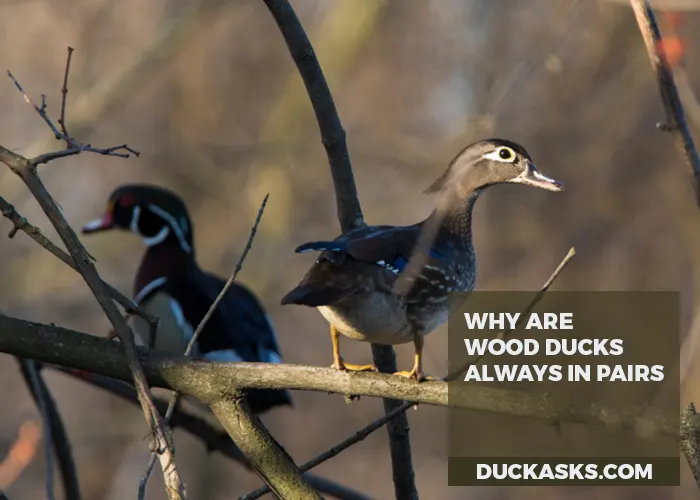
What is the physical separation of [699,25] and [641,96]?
985 mm

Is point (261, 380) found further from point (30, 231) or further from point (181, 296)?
point (181, 296)

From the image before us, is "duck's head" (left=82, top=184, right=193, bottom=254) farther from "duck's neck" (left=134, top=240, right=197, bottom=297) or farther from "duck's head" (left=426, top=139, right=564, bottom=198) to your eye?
"duck's head" (left=426, top=139, right=564, bottom=198)

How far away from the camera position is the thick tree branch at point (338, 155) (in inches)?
95.1

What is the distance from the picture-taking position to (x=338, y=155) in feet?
8.30

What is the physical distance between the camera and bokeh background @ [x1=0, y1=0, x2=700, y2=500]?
709 centimetres

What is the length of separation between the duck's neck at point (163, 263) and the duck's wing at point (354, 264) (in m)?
2.63

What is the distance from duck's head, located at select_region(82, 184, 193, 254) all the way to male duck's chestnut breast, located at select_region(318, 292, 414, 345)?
286 cm

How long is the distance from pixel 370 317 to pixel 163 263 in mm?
2877

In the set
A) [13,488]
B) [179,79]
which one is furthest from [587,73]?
[13,488]

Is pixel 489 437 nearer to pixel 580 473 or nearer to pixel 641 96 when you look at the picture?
pixel 580 473

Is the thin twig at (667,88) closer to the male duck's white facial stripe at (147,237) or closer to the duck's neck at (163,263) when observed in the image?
the duck's neck at (163,263)

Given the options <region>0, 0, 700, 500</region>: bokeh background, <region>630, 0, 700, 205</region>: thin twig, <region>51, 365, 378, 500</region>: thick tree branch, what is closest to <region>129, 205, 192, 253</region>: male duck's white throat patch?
<region>0, 0, 700, 500</region>: bokeh background

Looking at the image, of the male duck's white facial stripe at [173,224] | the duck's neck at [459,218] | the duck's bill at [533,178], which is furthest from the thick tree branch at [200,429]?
the male duck's white facial stripe at [173,224]

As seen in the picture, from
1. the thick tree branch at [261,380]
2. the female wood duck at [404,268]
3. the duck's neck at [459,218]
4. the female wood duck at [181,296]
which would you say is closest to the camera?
the thick tree branch at [261,380]
